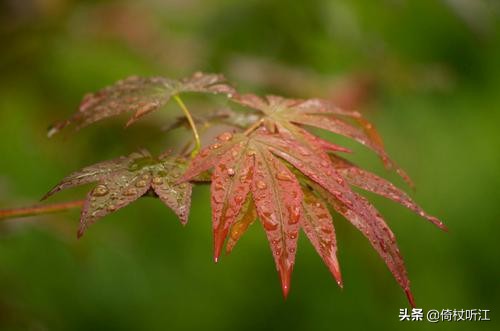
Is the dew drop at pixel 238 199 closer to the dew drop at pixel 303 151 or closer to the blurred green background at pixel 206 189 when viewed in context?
the dew drop at pixel 303 151

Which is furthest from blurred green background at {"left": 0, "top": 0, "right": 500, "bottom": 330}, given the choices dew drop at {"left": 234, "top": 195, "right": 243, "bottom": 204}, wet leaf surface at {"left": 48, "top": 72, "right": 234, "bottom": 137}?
dew drop at {"left": 234, "top": 195, "right": 243, "bottom": 204}

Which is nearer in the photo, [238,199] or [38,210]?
[238,199]

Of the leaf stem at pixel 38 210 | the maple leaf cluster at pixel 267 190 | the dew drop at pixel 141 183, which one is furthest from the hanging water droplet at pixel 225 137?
the leaf stem at pixel 38 210

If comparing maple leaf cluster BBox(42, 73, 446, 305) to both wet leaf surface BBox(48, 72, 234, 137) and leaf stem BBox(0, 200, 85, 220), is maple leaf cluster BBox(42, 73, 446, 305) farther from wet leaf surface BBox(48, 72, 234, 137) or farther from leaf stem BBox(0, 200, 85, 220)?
leaf stem BBox(0, 200, 85, 220)

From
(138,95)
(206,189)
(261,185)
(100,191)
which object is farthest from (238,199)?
(206,189)

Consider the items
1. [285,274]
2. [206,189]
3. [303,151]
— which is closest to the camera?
[285,274]

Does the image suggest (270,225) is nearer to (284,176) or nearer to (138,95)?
(284,176)
